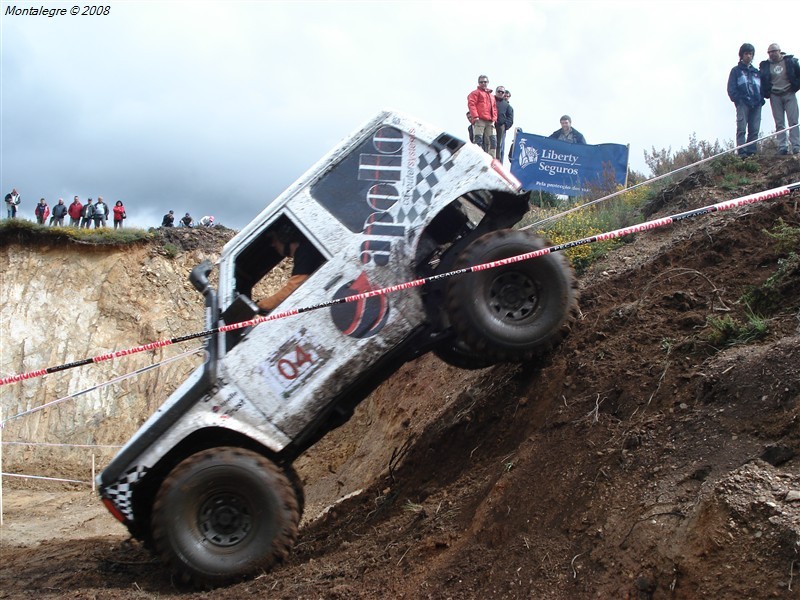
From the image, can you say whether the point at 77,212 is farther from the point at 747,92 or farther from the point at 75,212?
the point at 747,92

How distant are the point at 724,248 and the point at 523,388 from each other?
2249 mm

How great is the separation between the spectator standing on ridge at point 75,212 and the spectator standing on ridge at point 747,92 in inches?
609

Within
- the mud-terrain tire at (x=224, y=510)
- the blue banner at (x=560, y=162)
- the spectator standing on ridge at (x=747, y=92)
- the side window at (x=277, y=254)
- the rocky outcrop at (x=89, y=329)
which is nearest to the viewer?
the mud-terrain tire at (x=224, y=510)

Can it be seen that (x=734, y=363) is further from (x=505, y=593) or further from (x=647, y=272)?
(x=647, y=272)

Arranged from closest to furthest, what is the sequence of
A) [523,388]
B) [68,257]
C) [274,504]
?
[274,504] < [523,388] < [68,257]

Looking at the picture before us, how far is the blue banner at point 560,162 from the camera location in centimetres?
1311

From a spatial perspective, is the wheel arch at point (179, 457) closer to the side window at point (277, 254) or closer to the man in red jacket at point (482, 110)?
the side window at point (277, 254)

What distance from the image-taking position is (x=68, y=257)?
1780cm

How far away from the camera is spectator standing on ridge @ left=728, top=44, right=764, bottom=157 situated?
35.3 feet

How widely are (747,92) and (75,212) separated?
16.1 meters

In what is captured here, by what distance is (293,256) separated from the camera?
5996 mm

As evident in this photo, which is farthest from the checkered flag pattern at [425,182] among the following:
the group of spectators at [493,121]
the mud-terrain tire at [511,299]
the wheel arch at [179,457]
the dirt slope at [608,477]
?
the group of spectators at [493,121]

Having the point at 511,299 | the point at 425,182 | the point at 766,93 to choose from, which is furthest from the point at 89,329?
the point at 766,93

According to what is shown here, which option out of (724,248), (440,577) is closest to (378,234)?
(440,577)
